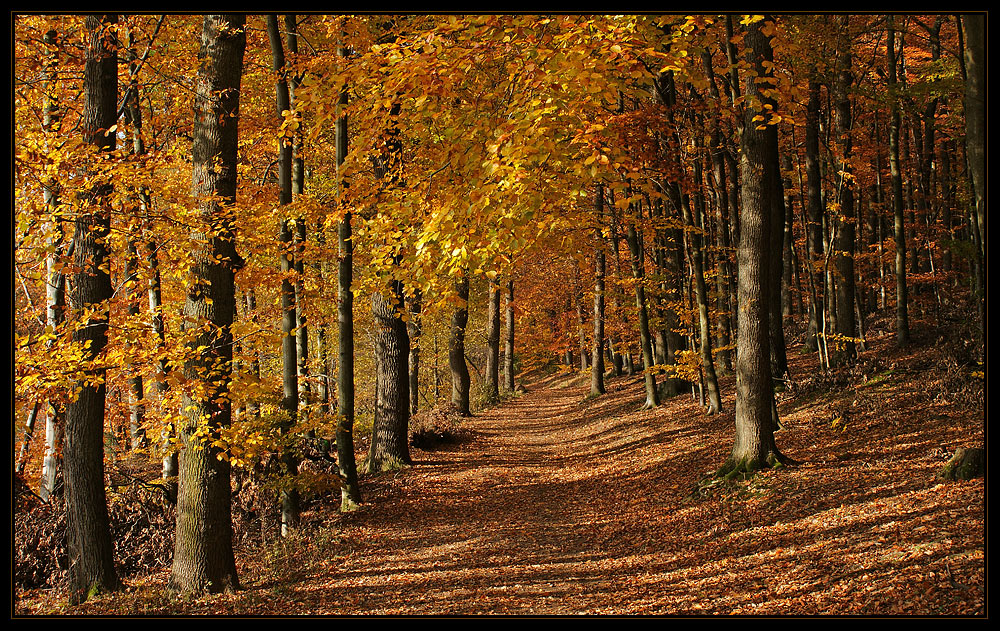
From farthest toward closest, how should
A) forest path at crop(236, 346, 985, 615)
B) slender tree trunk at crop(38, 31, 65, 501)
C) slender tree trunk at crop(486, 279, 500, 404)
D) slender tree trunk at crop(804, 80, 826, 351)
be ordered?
slender tree trunk at crop(486, 279, 500, 404) < slender tree trunk at crop(804, 80, 826, 351) < slender tree trunk at crop(38, 31, 65, 501) < forest path at crop(236, 346, 985, 615)

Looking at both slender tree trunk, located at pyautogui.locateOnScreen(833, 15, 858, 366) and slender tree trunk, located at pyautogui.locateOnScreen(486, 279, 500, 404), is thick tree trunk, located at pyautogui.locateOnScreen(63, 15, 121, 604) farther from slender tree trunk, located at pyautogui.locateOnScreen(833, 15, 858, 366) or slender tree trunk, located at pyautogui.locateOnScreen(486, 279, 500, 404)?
slender tree trunk, located at pyautogui.locateOnScreen(486, 279, 500, 404)

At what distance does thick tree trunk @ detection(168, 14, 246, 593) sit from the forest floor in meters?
0.52

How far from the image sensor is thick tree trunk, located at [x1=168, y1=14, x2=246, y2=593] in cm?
718

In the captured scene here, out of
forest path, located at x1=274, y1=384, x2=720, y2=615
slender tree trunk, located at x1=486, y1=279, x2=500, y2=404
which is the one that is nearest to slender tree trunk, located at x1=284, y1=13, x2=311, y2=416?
forest path, located at x1=274, y1=384, x2=720, y2=615

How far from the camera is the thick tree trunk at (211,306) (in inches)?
283

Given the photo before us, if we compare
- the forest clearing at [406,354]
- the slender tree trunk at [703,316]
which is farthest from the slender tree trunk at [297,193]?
the slender tree trunk at [703,316]

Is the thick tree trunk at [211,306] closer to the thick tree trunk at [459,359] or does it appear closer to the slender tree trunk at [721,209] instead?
the slender tree trunk at [721,209]

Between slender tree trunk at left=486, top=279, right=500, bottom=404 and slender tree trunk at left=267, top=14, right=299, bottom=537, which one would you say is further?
slender tree trunk at left=486, top=279, right=500, bottom=404

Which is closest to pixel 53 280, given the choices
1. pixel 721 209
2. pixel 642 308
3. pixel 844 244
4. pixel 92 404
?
pixel 92 404

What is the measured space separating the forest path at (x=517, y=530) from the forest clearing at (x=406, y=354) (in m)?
0.07

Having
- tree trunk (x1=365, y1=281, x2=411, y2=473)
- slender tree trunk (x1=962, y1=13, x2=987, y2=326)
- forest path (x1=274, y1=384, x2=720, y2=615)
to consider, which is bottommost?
forest path (x1=274, y1=384, x2=720, y2=615)

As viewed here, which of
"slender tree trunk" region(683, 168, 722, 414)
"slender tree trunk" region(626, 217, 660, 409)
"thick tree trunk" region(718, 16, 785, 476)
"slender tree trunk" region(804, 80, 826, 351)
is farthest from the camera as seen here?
"slender tree trunk" region(626, 217, 660, 409)

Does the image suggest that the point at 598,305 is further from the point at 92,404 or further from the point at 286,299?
the point at 92,404
